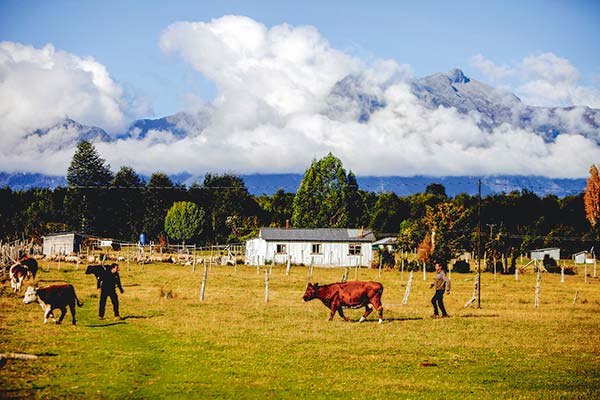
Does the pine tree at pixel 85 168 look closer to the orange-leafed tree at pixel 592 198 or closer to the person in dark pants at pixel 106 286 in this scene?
the orange-leafed tree at pixel 592 198

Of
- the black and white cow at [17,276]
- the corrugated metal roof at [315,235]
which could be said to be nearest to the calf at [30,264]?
the black and white cow at [17,276]

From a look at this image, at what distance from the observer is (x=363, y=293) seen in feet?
78.6

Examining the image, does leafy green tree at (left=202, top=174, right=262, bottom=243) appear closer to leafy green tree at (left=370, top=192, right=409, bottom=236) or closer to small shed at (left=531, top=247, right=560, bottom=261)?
leafy green tree at (left=370, top=192, right=409, bottom=236)

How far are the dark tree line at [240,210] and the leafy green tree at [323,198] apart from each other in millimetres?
156

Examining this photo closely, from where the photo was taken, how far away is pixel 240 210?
118 metres

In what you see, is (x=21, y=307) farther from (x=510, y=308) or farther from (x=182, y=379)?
(x=510, y=308)

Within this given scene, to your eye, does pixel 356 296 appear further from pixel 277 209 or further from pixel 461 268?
pixel 277 209

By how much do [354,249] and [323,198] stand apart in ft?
85.9

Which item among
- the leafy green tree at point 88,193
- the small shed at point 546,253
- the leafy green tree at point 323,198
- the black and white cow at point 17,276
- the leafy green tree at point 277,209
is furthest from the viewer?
the leafy green tree at point 277,209

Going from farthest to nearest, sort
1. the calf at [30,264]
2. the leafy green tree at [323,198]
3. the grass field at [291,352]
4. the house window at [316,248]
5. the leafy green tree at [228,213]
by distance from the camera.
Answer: the leafy green tree at [228,213] → the leafy green tree at [323,198] → the house window at [316,248] → the calf at [30,264] → the grass field at [291,352]

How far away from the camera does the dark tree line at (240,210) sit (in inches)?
3807

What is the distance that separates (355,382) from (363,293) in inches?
373

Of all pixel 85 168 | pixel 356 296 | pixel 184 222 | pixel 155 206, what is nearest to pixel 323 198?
pixel 184 222

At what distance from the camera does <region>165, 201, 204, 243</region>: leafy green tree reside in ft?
346
